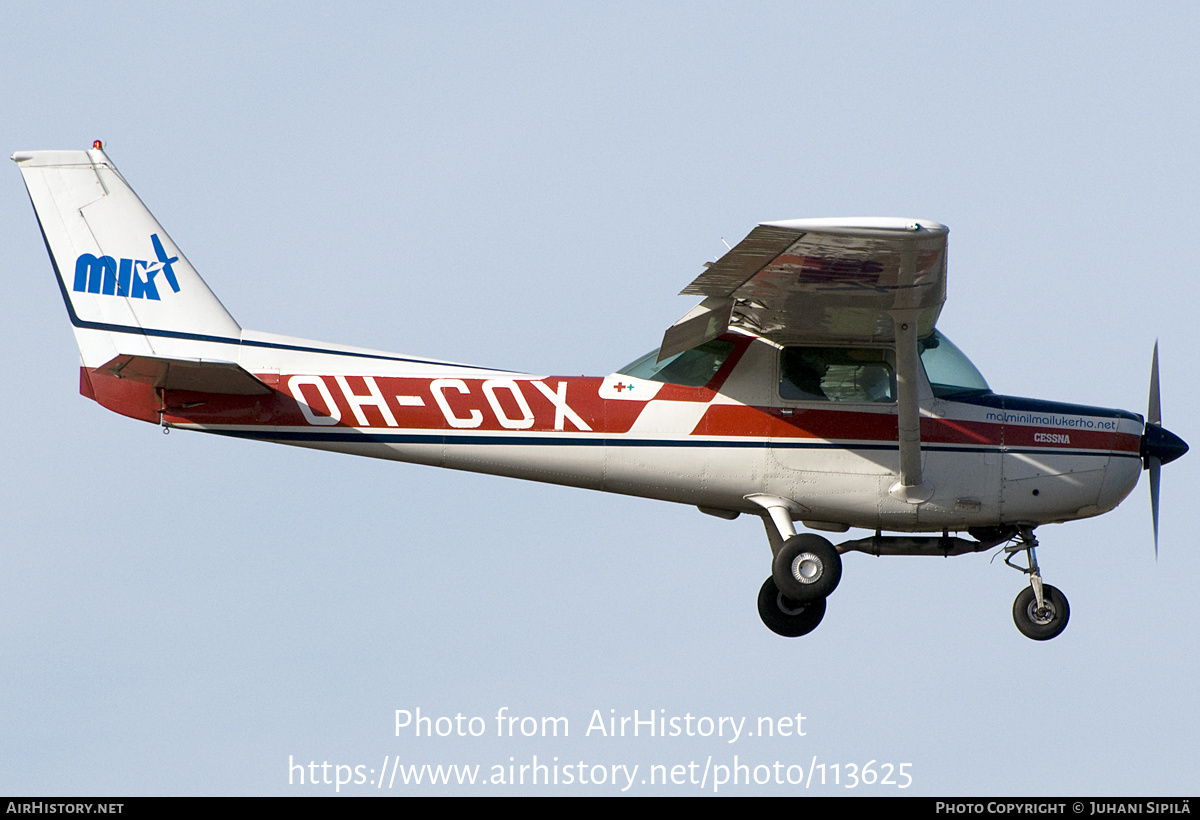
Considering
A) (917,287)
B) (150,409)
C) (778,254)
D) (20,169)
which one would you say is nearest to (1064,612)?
(917,287)

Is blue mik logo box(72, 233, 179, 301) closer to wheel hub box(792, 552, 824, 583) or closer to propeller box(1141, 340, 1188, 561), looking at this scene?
wheel hub box(792, 552, 824, 583)

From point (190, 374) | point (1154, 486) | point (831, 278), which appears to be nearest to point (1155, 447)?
point (1154, 486)

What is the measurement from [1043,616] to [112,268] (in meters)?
8.25

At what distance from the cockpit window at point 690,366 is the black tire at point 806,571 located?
1.58m

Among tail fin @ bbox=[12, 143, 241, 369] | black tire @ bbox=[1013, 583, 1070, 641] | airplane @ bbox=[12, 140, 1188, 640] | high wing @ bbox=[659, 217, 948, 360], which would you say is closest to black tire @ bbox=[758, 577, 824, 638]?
airplane @ bbox=[12, 140, 1188, 640]

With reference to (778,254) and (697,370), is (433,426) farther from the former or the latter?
(778,254)

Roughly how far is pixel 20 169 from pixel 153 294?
148cm

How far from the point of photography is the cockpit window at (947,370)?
13.1m

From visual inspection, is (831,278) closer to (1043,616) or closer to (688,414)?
(688,414)

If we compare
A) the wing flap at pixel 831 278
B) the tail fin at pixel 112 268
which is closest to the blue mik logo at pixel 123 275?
the tail fin at pixel 112 268

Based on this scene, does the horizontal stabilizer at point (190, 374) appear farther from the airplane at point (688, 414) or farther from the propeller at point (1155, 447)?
the propeller at point (1155, 447)

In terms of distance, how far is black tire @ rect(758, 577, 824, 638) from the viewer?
1358cm

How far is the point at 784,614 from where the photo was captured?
1359 cm

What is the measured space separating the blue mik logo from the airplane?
2 centimetres
